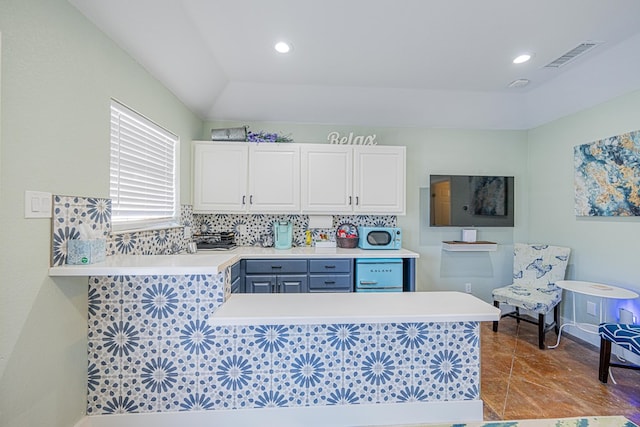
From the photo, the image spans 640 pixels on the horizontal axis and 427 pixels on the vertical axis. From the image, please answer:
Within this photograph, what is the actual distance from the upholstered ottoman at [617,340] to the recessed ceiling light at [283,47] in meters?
3.39

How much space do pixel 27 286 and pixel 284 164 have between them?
7.67ft

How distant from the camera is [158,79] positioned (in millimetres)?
2408

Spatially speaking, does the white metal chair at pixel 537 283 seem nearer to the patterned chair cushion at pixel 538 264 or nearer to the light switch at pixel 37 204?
the patterned chair cushion at pixel 538 264

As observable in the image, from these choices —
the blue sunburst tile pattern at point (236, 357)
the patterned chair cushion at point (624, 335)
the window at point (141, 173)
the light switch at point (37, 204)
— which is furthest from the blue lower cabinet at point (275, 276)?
the patterned chair cushion at point (624, 335)

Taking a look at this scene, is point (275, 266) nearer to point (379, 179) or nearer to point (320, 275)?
point (320, 275)

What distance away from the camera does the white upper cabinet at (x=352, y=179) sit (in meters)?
3.33

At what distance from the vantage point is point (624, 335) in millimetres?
2184

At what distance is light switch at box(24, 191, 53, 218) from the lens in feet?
4.38

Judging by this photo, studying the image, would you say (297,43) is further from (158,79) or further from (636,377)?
(636,377)

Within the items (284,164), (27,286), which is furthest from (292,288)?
(27,286)

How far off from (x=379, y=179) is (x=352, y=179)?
1.03ft

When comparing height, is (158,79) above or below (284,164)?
above

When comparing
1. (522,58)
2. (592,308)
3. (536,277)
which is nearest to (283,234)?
(522,58)

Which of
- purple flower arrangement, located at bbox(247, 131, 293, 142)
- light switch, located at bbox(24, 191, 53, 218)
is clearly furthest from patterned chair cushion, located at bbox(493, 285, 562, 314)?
light switch, located at bbox(24, 191, 53, 218)
